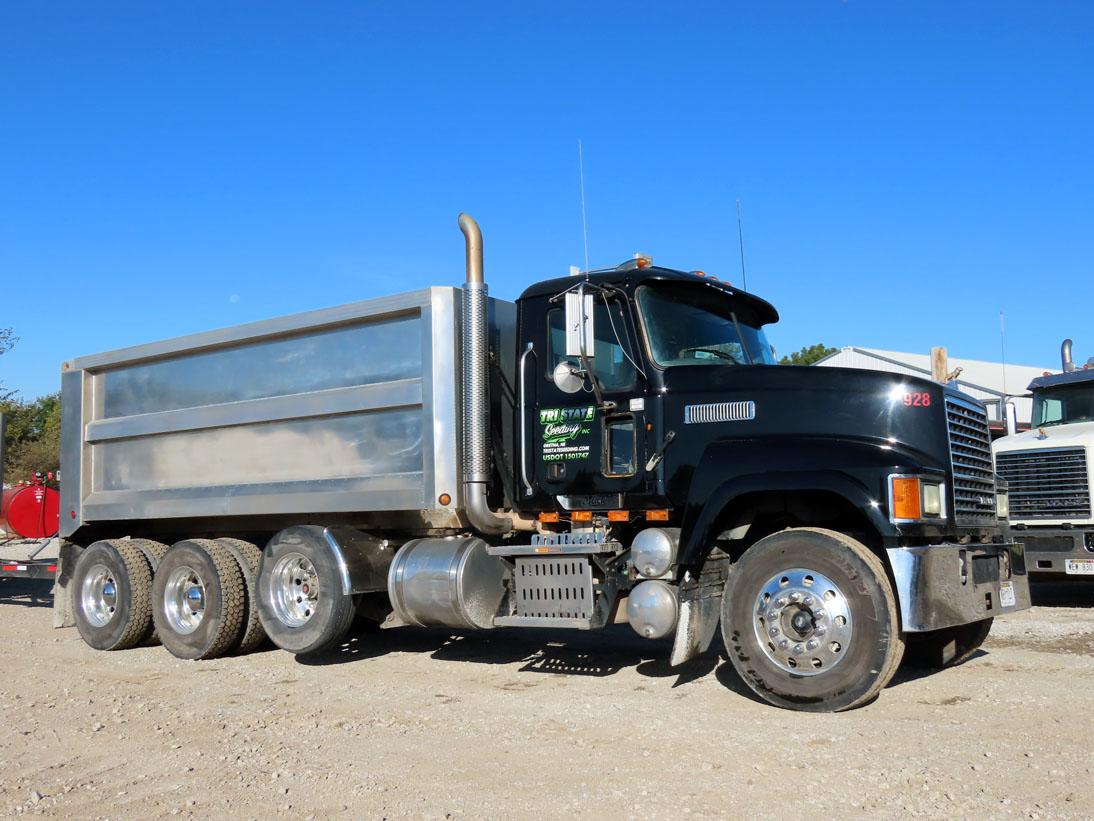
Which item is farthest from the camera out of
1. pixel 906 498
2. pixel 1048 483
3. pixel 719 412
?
pixel 1048 483

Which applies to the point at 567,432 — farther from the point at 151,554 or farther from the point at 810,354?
the point at 810,354

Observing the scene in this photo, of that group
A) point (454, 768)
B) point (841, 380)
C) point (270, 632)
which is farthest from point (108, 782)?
point (841, 380)

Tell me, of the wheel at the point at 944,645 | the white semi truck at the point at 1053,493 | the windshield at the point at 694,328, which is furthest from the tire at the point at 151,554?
the white semi truck at the point at 1053,493

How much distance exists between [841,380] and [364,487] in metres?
3.71

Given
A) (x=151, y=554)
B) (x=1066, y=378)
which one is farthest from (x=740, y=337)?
(x=1066, y=378)

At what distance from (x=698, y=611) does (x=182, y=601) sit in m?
4.95

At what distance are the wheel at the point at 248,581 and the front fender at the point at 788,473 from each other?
3973mm

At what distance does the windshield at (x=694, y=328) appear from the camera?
6.89 m

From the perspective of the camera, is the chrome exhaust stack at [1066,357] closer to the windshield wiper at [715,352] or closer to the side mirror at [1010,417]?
the side mirror at [1010,417]

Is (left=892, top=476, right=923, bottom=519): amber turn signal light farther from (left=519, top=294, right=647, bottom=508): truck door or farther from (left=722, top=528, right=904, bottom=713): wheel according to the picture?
(left=519, top=294, right=647, bottom=508): truck door

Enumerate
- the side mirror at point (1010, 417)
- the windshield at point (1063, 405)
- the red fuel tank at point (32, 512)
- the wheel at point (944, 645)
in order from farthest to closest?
the red fuel tank at point (32, 512) → the windshield at point (1063, 405) → the side mirror at point (1010, 417) → the wheel at point (944, 645)

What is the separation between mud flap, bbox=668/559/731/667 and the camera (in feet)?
20.3

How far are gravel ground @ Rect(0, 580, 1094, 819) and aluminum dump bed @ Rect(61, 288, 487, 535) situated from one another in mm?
1485

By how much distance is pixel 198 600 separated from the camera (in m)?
8.77
